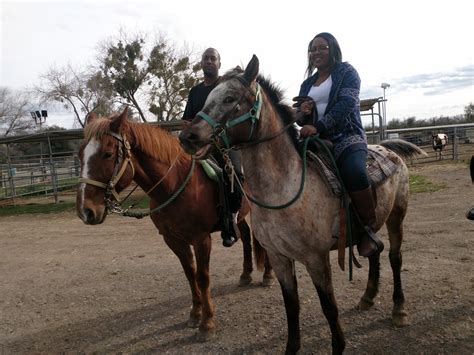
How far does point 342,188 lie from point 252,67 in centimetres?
121

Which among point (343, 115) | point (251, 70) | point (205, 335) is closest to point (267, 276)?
point (205, 335)

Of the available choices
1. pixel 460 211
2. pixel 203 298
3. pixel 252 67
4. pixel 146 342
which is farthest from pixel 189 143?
pixel 460 211

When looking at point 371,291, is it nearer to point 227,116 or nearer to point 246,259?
point 246,259

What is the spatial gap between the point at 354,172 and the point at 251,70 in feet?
3.80

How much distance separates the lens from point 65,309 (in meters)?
4.52

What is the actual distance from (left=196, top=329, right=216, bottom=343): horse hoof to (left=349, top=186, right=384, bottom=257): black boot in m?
1.70

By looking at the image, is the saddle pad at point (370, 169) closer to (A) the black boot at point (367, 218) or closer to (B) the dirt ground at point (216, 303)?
(A) the black boot at point (367, 218)

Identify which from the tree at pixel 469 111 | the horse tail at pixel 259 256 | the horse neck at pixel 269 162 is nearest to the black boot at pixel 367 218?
the horse neck at pixel 269 162

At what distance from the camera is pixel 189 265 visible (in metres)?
3.89

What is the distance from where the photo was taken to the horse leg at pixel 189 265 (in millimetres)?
3838

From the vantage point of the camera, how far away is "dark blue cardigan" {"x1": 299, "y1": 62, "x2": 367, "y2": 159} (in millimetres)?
2812

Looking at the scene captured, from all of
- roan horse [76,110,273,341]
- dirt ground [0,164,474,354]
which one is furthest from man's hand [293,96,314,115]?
dirt ground [0,164,474,354]

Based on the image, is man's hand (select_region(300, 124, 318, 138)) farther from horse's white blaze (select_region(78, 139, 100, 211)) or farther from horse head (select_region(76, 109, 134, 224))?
horse's white blaze (select_region(78, 139, 100, 211))

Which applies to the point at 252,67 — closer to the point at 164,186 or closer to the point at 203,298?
the point at 164,186
